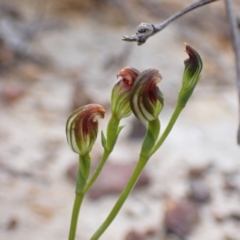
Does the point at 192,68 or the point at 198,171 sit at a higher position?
the point at 198,171

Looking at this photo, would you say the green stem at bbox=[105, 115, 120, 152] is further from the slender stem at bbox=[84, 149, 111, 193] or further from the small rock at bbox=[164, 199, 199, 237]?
the small rock at bbox=[164, 199, 199, 237]

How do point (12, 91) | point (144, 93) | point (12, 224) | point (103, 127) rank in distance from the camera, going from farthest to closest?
point (12, 91) → point (103, 127) → point (12, 224) → point (144, 93)

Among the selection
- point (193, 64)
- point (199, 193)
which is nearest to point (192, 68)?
point (193, 64)

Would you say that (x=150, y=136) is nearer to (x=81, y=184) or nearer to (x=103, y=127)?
(x=81, y=184)

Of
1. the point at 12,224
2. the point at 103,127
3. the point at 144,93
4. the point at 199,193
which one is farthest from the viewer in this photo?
the point at 103,127

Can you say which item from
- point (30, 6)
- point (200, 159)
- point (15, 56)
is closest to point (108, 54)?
point (15, 56)

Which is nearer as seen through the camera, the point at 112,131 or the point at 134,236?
the point at 112,131

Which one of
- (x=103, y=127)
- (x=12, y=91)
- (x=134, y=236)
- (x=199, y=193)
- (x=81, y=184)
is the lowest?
(x=81, y=184)

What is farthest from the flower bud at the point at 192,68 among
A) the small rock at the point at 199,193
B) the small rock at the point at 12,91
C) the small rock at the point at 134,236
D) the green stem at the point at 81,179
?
the small rock at the point at 12,91
